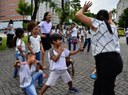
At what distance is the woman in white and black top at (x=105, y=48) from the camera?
13.4 ft

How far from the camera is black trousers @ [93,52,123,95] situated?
4.07 metres

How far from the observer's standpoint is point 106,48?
4109mm

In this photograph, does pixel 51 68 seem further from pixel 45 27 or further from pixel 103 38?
pixel 45 27

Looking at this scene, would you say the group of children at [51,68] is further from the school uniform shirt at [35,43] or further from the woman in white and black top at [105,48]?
the school uniform shirt at [35,43]

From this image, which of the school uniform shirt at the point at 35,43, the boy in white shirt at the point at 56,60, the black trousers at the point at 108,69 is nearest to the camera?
the black trousers at the point at 108,69

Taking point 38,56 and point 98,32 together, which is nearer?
point 98,32

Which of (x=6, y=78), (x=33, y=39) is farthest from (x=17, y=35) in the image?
(x=6, y=78)

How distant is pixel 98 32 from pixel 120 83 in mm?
3256

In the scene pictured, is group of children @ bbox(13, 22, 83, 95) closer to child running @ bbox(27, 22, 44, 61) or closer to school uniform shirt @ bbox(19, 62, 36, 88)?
school uniform shirt @ bbox(19, 62, 36, 88)

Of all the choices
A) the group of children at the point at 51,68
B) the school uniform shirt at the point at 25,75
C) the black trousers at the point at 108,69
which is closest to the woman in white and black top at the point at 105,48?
the black trousers at the point at 108,69

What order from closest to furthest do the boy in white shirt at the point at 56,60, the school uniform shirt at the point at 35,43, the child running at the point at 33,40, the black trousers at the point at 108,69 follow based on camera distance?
the black trousers at the point at 108,69, the boy in white shirt at the point at 56,60, the child running at the point at 33,40, the school uniform shirt at the point at 35,43

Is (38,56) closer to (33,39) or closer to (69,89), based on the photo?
(33,39)

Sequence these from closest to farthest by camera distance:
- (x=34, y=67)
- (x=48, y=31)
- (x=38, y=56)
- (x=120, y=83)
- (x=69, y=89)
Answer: (x=34, y=67)
(x=69, y=89)
(x=120, y=83)
(x=38, y=56)
(x=48, y=31)

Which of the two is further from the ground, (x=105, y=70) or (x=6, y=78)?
(x=105, y=70)
